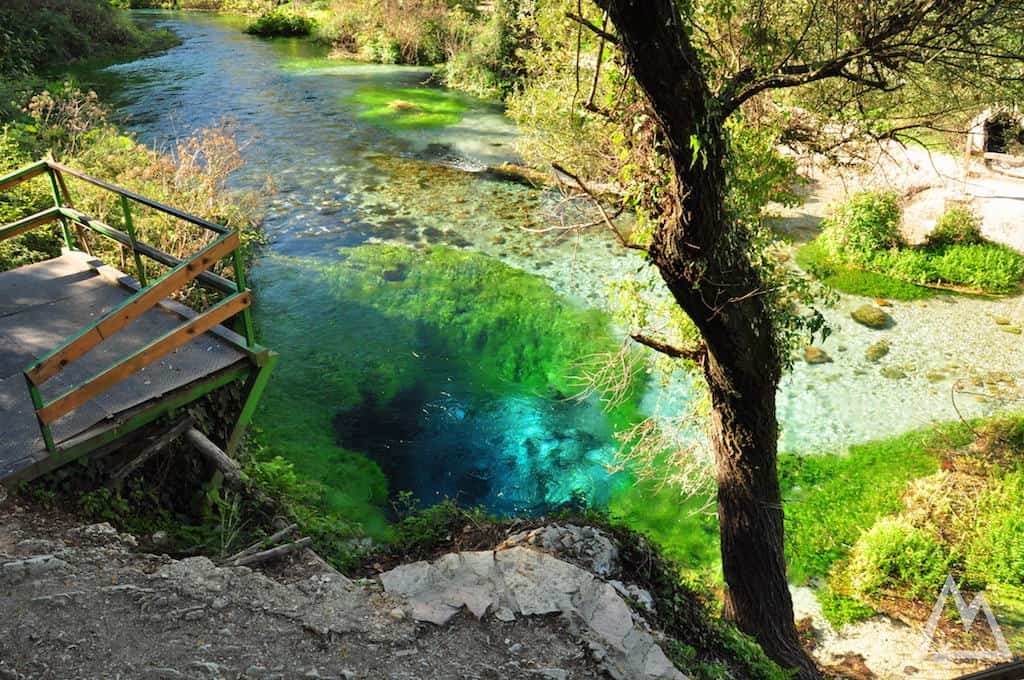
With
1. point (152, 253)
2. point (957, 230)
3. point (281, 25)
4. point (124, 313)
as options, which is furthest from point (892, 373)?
point (281, 25)

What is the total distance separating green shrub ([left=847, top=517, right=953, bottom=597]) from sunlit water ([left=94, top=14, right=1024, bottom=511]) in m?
2.08

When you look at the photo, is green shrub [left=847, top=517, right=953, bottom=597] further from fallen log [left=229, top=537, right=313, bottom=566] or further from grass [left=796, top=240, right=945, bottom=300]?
grass [left=796, top=240, right=945, bottom=300]

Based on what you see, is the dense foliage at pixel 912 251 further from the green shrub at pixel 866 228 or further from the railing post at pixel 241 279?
the railing post at pixel 241 279

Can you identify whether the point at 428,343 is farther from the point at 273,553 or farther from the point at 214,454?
the point at 273,553

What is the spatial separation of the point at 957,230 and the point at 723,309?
12.4 meters

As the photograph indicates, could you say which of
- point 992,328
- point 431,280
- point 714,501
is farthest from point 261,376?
point 992,328

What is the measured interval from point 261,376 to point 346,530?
187 centimetres

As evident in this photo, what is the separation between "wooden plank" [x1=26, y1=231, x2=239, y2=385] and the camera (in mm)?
4715

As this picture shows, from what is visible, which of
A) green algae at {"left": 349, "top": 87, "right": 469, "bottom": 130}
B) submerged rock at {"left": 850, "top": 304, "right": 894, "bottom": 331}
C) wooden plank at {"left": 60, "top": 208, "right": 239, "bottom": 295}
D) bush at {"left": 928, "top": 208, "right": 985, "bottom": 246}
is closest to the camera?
wooden plank at {"left": 60, "top": 208, "right": 239, "bottom": 295}

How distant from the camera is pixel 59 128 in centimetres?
1318

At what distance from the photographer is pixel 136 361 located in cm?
538

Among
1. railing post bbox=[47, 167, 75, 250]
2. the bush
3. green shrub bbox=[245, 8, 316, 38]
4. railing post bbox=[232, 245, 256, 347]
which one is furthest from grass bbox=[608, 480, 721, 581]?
green shrub bbox=[245, 8, 316, 38]

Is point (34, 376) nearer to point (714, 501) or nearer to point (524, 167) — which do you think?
point (714, 501)

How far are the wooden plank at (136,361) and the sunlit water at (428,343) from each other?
345cm
